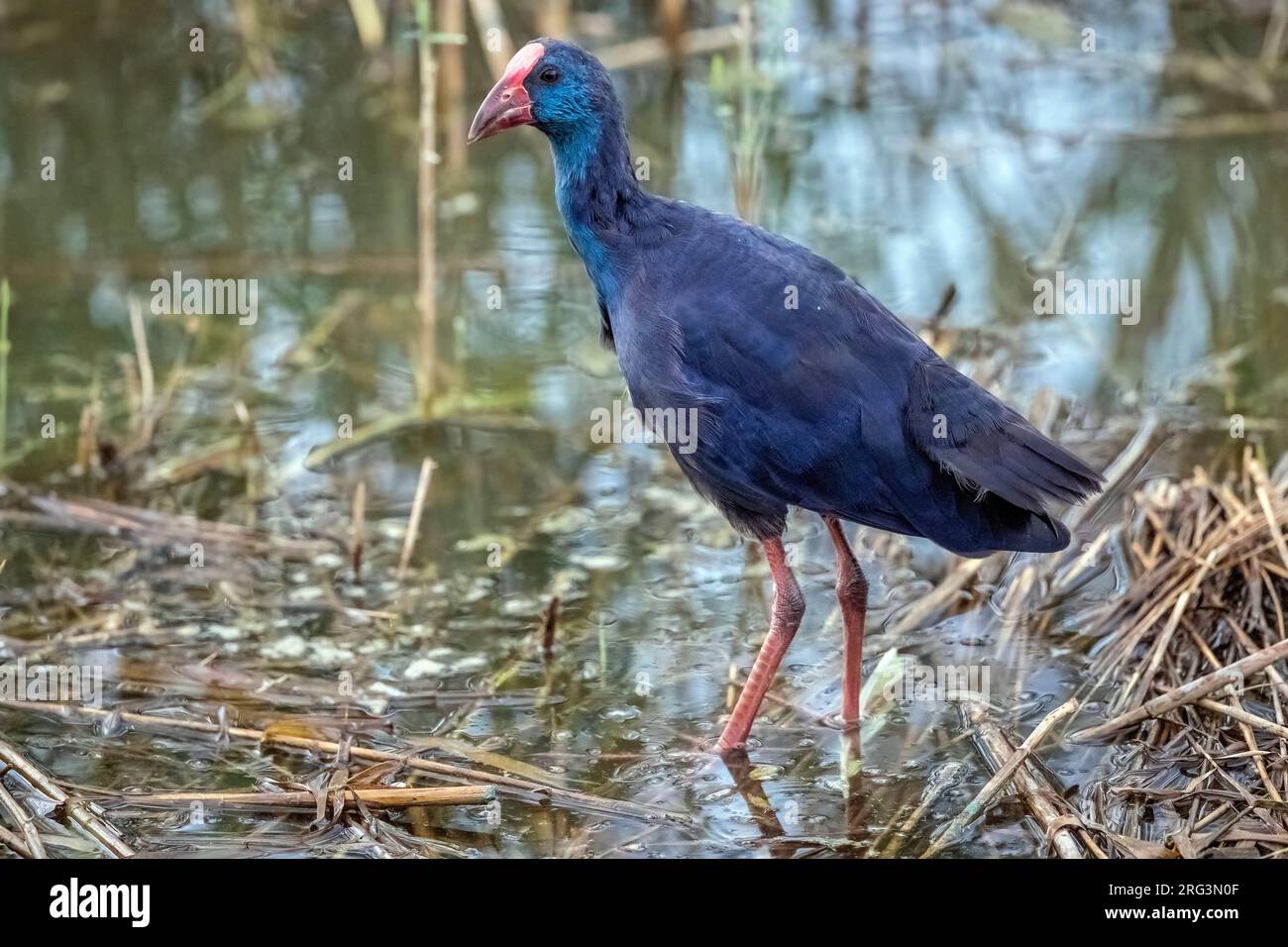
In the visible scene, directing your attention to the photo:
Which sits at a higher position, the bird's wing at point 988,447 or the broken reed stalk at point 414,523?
the bird's wing at point 988,447

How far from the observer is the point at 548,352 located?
19.7 ft

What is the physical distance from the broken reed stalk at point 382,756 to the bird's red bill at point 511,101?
1.49 metres

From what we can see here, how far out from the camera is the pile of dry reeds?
363 centimetres

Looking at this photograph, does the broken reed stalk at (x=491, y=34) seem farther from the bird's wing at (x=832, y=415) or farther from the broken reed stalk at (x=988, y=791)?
the broken reed stalk at (x=988, y=791)

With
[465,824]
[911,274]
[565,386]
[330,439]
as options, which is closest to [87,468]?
[330,439]

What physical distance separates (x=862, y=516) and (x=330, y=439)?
2254 mm

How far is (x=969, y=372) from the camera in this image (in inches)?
215

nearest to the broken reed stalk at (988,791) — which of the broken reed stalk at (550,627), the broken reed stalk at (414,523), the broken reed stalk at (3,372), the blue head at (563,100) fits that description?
the broken reed stalk at (550,627)

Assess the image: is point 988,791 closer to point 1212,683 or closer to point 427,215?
point 1212,683

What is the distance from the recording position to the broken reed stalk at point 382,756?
12.6ft

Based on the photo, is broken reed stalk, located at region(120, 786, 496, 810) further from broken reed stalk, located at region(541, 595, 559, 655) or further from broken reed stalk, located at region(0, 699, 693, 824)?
broken reed stalk, located at region(541, 595, 559, 655)

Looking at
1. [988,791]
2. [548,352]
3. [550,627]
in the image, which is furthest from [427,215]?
[988,791]

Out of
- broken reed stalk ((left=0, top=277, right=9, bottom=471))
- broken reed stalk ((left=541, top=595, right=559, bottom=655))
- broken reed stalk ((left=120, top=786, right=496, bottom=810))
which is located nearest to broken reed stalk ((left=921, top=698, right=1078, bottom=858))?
broken reed stalk ((left=120, top=786, right=496, bottom=810))
